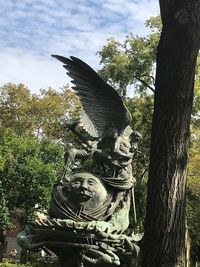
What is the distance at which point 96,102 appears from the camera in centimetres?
936

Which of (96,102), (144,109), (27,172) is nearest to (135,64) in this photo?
(144,109)

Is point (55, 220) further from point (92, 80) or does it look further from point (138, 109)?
point (138, 109)

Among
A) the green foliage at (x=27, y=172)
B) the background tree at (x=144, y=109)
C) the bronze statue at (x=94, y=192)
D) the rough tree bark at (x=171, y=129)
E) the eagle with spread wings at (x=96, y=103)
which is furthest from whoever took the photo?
the green foliage at (x=27, y=172)

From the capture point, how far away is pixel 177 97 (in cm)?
564

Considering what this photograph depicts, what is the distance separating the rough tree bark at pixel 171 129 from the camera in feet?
17.6

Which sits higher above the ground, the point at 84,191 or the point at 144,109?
the point at 144,109

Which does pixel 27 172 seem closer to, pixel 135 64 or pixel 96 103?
pixel 135 64

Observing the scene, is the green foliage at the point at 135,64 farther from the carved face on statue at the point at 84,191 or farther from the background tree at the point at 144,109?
the carved face on statue at the point at 84,191

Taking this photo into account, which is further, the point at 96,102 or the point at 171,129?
the point at 96,102

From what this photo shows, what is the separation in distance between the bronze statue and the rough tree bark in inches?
94.9

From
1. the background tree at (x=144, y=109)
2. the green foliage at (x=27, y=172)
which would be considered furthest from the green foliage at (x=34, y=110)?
the background tree at (x=144, y=109)

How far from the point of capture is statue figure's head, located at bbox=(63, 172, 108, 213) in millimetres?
8258

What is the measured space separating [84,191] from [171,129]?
119 inches

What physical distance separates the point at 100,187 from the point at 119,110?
150cm
